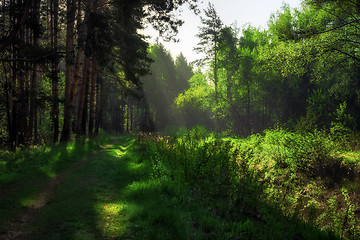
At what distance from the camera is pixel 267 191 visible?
6.13 m

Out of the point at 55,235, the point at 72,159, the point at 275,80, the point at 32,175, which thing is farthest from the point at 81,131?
the point at 275,80

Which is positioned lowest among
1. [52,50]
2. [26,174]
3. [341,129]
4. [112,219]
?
[112,219]

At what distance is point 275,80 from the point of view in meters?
35.4

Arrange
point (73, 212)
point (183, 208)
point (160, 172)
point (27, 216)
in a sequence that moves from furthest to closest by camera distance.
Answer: point (160, 172)
point (183, 208)
point (73, 212)
point (27, 216)

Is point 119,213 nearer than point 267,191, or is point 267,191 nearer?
point 119,213

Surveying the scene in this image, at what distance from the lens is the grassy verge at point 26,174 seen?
16.6 feet

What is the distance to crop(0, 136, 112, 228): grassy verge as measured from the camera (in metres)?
5.06

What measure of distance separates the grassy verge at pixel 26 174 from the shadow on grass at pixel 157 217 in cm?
67

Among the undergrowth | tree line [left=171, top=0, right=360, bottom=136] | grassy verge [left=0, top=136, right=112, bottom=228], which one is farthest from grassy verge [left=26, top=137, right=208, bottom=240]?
tree line [left=171, top=0, right=360, bottom=136]

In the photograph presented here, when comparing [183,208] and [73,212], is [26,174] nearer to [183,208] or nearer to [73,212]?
[73,212]

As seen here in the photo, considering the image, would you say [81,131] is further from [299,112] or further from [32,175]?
[299,112]

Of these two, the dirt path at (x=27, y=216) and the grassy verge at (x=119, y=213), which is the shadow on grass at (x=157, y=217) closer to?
the grassy verge at (x=119, y=213)

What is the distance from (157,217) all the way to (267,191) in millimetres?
3382

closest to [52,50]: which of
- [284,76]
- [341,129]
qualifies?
[284,76]
